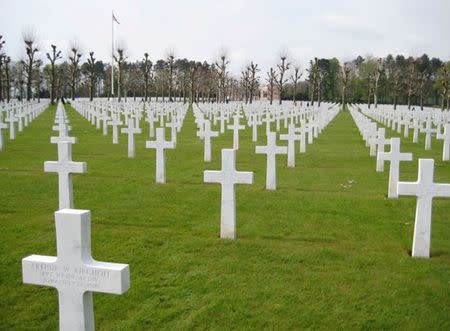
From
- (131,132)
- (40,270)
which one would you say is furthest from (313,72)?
(40,270)

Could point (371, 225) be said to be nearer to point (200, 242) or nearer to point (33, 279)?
point (200, 242)

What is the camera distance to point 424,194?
18.4 ft

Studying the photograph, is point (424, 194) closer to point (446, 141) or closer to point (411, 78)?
point (446, 141)

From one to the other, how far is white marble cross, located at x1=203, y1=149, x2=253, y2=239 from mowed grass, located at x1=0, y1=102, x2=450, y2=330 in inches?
7.9

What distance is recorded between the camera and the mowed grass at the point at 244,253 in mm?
4344

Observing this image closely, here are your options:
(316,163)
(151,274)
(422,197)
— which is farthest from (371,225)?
(316,163)

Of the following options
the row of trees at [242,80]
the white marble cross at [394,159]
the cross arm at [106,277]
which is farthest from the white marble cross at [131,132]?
the row of trees at [242,80]

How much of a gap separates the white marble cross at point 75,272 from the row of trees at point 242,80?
5940 cm

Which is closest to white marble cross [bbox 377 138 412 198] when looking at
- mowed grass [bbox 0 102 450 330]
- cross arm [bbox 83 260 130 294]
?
mowed grass [bbox 0 102 450 330]

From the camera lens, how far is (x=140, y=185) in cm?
987

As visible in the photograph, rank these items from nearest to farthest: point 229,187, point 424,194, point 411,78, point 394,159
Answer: point 424,194
point 229,187
point 394,159
point 411,78

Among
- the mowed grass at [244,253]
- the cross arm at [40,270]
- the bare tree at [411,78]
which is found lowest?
the mowed grass at [244,253]

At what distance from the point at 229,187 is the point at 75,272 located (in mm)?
3324

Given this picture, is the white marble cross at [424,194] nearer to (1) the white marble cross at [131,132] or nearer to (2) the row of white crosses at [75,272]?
(2) the row of white crosses at [75,272]
